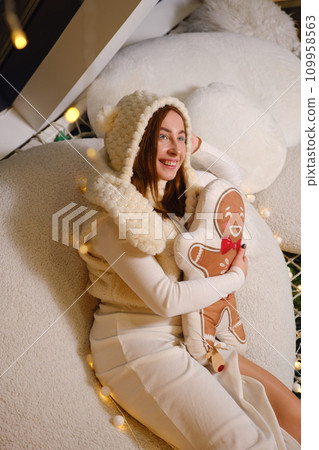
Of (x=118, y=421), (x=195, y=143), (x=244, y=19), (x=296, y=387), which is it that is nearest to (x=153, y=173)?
(x=195, y=143)

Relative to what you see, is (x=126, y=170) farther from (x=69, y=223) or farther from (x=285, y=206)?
(x=285, y=206)

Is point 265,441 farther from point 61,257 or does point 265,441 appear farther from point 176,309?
point 61,257

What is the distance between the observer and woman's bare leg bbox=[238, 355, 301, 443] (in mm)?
858

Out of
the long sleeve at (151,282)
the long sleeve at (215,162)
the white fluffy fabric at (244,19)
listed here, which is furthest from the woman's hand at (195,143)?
the white fluffy fabric at (244,19)

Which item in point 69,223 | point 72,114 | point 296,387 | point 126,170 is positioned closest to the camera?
point 126,170

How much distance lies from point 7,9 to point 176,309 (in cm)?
79

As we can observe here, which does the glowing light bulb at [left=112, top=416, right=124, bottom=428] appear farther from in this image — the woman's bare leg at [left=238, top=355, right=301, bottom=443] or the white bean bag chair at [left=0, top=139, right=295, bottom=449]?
the woman's bare leg at [left=238, top=355, right=301, bottom=443]

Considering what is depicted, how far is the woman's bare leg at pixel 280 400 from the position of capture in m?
0.86

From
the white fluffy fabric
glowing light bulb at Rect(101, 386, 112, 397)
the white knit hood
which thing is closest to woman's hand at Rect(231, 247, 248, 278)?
the white knit hood

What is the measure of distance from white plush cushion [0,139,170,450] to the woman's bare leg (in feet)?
0.77

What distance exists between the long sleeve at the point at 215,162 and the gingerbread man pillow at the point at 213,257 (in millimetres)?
117

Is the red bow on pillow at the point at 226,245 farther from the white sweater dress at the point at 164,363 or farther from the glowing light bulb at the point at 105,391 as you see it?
the glowing light bulb at the point at 105,391

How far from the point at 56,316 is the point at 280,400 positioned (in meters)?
0.51

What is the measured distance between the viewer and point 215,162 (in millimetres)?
1075
